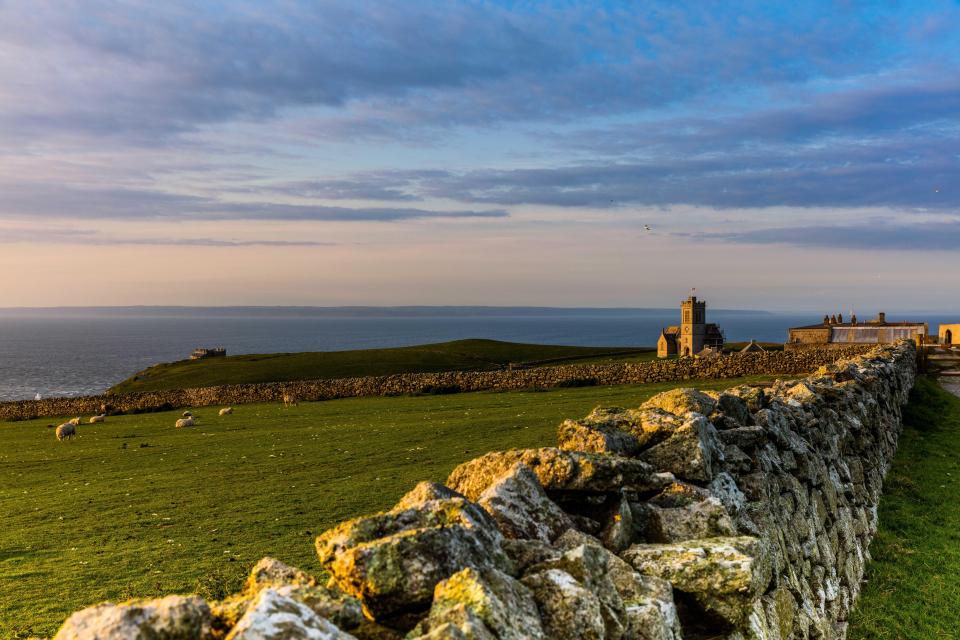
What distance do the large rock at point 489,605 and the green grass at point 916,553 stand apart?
31.2 ft

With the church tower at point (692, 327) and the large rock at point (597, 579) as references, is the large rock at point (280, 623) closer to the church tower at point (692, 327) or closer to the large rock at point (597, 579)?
the large rock at point (597, 579)

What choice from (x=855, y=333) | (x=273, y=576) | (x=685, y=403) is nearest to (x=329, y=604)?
(x=273, y=576)

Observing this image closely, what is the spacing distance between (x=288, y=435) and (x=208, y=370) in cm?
5759

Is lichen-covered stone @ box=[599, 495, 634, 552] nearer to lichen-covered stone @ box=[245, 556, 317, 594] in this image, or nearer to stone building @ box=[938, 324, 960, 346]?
lichen-covered stone @ box=[245, 556, 317, 594]

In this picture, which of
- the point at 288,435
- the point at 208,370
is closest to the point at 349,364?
the point at 208,370

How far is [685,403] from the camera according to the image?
11805 millimetres

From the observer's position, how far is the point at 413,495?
651 cm

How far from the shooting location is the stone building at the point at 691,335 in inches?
4405

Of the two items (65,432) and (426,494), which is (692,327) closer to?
(65,432)

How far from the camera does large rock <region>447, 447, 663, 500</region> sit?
283 inches

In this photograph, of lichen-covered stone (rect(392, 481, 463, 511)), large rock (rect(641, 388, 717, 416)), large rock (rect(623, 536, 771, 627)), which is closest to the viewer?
large rock (rect(623, 536, 771, 627))

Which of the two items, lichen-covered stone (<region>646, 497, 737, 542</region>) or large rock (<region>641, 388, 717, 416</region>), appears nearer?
lichen-covered stone (<region>646, 497, 737, 542</region>)

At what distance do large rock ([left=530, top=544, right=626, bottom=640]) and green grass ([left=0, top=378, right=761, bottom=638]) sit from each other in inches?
350

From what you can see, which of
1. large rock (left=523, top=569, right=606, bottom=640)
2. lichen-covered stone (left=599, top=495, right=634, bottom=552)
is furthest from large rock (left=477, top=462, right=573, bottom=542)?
large rock (left=523, top=569, right=606, bottom=640)
